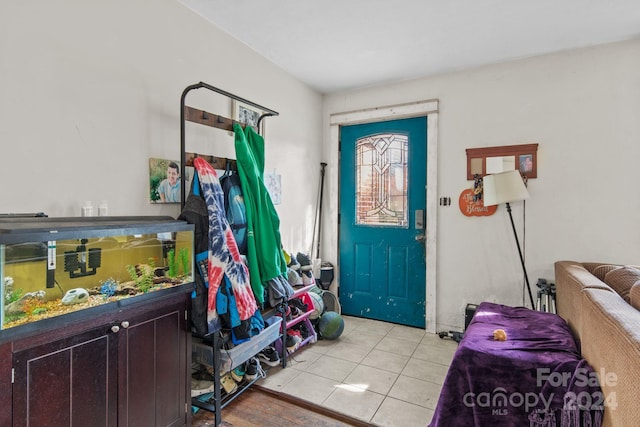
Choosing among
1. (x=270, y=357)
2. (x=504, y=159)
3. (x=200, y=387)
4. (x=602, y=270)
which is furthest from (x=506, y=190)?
(x=200, y=387)

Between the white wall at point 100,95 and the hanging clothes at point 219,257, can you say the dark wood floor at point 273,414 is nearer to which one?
the hanging clothes at point 219,257

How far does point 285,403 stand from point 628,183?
3.19 metres

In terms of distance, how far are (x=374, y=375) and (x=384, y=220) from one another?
1.70 meters

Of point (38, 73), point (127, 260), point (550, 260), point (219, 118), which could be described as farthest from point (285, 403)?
point (550, 260)

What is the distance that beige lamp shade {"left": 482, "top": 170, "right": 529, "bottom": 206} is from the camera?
2.85 meters

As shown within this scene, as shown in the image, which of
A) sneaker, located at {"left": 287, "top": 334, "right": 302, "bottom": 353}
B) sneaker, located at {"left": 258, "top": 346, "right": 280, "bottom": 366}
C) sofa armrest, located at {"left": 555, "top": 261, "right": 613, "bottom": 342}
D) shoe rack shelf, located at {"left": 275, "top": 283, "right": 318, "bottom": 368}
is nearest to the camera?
sofa armrest, located at {"left": 555, "top": 261, "right": 613, "bottom": 342}

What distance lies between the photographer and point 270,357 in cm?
258

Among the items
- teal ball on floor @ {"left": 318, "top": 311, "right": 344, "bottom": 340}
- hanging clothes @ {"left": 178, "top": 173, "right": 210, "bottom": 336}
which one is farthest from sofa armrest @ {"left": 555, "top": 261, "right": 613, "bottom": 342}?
hanging clothes @ {"left": 178, "top": 173, "right": 210, "bottom": 336}

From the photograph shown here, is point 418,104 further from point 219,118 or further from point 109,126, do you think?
point 109,126

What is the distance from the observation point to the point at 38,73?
1.57 meters

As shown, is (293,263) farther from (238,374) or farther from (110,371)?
(110,371)

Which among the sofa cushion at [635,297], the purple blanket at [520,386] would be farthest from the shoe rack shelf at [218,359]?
the sofa cushion at [635,297]

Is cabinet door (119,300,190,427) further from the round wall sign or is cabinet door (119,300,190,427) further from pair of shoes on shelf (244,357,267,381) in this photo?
the round wall sign

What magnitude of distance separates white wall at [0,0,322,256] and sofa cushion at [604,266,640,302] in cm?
276
